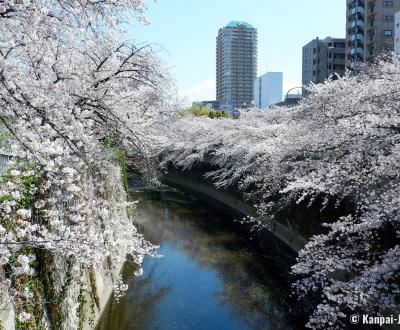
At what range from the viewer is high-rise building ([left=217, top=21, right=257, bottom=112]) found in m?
81.4

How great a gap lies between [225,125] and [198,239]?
1015 cm

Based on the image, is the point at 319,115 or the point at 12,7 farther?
the point at 319,115

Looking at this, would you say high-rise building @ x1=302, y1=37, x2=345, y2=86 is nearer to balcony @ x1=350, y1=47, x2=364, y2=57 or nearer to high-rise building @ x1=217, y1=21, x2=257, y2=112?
balcony @ x1=350, y1=47, x2=364, y2=57

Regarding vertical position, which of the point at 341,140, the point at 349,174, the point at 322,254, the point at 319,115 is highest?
the point at 319,115

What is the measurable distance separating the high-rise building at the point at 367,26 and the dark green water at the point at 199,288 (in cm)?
3602

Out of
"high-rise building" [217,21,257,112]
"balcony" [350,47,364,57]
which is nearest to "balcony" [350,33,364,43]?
"balcony" [350,47,364,57]

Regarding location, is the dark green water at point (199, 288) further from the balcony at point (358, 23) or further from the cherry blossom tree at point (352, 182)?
the balcony at point (358, 23)

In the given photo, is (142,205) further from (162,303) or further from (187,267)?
(162,303)

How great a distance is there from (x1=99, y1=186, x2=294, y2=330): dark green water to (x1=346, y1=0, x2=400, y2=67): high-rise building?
3602 cm

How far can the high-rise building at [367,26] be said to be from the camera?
159 ft

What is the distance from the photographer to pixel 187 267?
1492 cm

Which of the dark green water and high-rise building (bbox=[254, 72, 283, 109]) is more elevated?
high-rise building (bbox=[254, 72, 283, 109])

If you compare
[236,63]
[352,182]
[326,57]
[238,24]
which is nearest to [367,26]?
[326,57]

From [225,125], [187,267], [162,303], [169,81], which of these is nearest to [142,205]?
[225,125]
